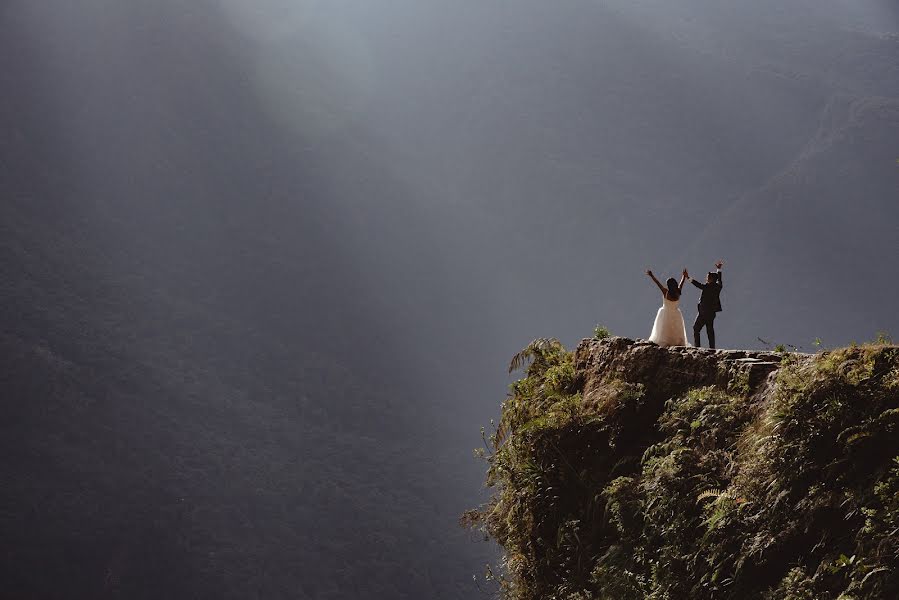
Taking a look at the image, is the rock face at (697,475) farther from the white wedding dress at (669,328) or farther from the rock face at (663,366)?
the white wedding dress at (669,328)

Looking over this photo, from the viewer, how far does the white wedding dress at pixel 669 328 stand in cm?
836

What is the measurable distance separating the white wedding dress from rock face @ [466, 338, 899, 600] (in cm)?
124

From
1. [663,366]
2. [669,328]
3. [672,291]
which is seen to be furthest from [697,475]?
[672,291]

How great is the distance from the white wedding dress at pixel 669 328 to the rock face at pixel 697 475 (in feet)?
4.06

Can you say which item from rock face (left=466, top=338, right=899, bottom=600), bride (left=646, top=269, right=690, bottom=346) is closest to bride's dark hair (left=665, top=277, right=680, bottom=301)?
bride (left=646, top=269, right=690, bottom=346)

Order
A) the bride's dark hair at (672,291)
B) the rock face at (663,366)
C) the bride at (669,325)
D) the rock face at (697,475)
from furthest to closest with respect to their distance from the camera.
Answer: the bride's dark hair at (672,291)
the bride at (669,325)
the rock face at (663,366)
the rock face at (697,475)

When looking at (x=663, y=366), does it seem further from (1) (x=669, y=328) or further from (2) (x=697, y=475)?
(1) (x=669, y=328)

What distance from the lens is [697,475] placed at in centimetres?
519

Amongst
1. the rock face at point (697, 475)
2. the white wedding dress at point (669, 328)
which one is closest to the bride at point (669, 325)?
the white wedding dress at point (669, 328)

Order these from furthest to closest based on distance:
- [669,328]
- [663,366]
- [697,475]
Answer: [669,328] < [663,366] < [697,475]

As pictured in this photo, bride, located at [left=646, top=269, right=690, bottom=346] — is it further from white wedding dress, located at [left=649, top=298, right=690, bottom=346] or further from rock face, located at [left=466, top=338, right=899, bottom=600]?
rock face, located at [left=466, top=338, right=899, bottom=600]

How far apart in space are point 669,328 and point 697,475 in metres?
3.41

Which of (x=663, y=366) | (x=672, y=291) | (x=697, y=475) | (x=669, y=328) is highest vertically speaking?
(x=672, y=291)

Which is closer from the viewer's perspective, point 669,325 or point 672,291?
point 669,325
